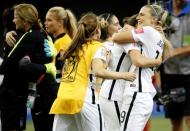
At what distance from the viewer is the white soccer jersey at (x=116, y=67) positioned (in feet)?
21.5

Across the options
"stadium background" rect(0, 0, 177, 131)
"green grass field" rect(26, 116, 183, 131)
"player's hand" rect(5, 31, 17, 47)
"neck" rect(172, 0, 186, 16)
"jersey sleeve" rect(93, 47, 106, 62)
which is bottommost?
"green grass field" rect(26, 116, 183, 131)

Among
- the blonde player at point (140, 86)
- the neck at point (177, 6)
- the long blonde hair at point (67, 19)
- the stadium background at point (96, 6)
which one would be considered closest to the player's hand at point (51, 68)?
the long blonde hair at point (67, 19)

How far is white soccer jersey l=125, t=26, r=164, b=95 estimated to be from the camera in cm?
634

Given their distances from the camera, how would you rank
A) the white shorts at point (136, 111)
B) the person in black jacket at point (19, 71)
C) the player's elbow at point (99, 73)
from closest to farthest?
the player's elbow at point (99, 73), the white shorts at point (136, 111), the person in black jacket at point (19, 71)

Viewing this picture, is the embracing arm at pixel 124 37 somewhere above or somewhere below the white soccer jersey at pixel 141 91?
above

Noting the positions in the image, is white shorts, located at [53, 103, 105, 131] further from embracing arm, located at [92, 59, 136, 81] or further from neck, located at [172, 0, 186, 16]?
neck, located at [172, 0, 186, 16]

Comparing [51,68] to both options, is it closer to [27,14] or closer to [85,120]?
[27,14]

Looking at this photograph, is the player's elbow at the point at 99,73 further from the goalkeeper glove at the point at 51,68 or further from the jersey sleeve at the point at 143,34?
the goalkeeper glove at the point at 51,68

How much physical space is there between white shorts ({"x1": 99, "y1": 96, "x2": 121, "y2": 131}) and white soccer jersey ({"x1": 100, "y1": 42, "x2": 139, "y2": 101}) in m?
0.05

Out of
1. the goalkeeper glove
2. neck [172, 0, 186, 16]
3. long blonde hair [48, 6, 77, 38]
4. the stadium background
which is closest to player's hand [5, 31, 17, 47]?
the goalkeeper glove

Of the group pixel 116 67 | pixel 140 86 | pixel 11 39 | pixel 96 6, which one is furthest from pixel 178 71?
pixel 96 6

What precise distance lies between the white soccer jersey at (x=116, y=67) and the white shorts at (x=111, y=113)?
49 millimetres

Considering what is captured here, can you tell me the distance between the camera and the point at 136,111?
626 centimetres

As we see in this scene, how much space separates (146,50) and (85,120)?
0.87 m
